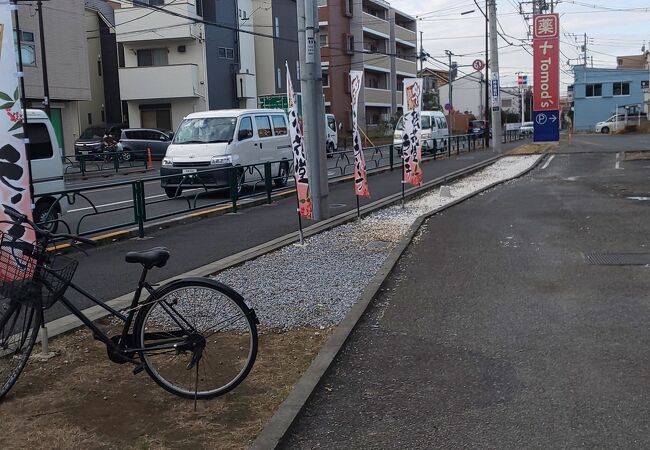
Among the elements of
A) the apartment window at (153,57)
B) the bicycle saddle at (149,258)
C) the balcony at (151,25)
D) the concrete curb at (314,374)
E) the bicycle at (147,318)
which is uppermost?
the balcony at (151,25)

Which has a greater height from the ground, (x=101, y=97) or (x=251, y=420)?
(x=101, y=97)

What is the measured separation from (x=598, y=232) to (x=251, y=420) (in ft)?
25.2

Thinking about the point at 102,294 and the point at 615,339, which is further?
the point at 102,294

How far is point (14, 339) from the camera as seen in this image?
430 cm

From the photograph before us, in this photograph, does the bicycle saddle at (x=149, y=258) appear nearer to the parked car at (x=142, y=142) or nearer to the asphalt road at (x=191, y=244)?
the asphalt road at (x=191, y=244)

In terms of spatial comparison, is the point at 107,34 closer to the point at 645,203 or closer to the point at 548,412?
the point at 645,203

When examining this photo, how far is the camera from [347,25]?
5434 centimetres

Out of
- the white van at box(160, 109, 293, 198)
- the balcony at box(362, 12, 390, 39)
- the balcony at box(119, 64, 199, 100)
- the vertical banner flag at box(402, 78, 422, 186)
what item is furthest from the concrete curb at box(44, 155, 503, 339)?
the balcony at box(362, 12, 390, 39)

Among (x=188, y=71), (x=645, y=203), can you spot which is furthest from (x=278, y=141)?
(x=188, y=71)

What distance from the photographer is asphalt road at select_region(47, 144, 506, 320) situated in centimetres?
758

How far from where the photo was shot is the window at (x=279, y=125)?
1854cm

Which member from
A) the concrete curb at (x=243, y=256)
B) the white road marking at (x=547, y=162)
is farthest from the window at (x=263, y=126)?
the white road marking at (x=547, y=162)

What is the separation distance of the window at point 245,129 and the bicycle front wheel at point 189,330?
1300 centimetres

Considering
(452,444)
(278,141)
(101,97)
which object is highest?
(101,97)
